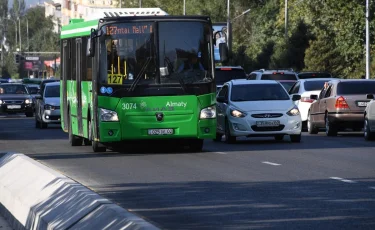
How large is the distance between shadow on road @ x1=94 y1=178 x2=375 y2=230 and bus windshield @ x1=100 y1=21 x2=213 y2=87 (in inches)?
293

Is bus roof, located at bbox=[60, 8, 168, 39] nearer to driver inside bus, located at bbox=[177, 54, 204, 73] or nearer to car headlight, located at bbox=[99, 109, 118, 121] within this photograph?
driver inside bus, located at bbox=[177, 54, 204, 73]

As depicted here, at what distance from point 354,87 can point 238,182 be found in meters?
15.7

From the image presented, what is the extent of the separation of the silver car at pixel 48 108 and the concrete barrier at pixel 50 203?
25.8 m

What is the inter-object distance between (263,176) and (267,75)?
25.3 m

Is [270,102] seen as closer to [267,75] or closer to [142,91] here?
[142,91]

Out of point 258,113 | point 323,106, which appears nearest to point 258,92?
point 258,113

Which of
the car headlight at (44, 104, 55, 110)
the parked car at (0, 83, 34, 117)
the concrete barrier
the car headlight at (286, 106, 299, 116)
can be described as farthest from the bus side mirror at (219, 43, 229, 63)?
the parked car at (0, 83, 34, 117)

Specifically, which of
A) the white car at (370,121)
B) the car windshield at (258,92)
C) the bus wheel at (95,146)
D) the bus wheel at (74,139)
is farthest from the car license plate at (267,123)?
the bus wheel at (74,139)

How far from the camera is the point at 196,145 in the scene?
24.5 m

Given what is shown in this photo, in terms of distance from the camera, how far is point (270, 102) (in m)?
27.8

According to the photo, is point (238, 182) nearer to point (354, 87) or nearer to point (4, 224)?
point (4, 224)

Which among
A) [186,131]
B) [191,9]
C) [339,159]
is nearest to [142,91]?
[186,131]

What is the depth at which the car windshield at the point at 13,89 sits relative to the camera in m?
58.3

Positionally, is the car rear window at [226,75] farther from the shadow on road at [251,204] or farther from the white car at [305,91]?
the shadow on road at [251,204]
